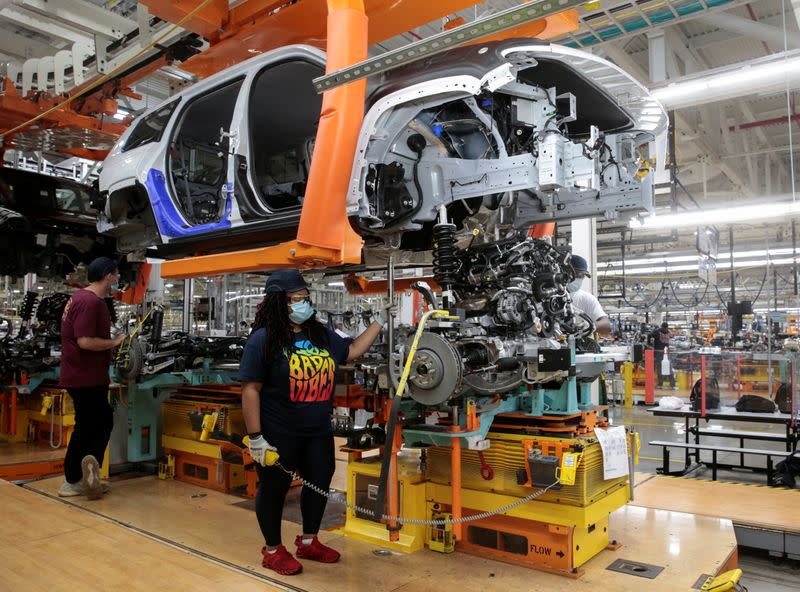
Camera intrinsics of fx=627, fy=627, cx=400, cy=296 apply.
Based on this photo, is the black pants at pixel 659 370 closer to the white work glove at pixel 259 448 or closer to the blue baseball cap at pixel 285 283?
the blue baseball cap at pixel 285 283

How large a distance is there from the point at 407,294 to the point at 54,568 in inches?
163

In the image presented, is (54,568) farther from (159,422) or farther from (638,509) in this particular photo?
(638,509)

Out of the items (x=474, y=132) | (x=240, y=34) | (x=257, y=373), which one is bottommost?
(x=257, y=373)

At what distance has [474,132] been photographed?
3.63 meters

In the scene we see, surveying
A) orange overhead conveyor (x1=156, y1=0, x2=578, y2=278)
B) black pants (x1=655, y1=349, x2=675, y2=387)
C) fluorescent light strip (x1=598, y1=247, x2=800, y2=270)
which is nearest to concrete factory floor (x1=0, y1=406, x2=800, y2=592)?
orange overhead conveyor (x1=156, y1=0, x2=578, y2=278)

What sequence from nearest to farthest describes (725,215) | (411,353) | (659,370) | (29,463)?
(411,353)
(29,463)
(725,215)
(659,370)

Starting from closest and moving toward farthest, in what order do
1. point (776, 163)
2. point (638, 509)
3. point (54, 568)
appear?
point (54, 568) < point (638, 509) < point (776, 163)

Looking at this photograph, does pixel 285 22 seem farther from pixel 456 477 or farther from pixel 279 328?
pixel 456 477

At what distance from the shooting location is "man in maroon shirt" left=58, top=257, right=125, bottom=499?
432 centimetres

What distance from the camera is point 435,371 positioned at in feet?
9.02

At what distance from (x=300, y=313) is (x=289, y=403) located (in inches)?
17.6

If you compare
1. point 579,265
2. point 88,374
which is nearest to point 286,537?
point 88,374

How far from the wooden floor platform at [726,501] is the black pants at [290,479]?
2.44 m

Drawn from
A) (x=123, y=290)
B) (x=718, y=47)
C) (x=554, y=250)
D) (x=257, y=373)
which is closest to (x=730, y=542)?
(x=554, y=250)
